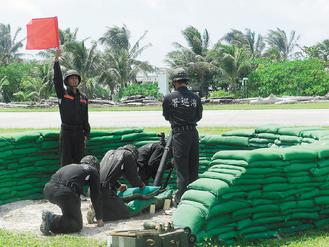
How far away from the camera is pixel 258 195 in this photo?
5211 millimetres

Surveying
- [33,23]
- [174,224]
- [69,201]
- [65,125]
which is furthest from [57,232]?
[33,23]

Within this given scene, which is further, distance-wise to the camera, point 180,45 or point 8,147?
point 180,45

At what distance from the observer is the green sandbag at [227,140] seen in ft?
24.0

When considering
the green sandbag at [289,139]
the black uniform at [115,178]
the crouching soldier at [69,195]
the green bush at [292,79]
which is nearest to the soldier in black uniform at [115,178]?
the black uniform at [115,178]

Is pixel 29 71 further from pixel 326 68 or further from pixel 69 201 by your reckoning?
pixel 69 201

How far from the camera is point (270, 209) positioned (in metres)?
5.26

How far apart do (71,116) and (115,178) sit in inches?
51.3

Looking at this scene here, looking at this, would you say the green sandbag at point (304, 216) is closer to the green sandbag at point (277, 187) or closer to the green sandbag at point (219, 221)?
the green sandbag at point (277, 187)

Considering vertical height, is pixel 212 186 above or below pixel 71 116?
below

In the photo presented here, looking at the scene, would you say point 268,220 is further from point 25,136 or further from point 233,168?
point 25,136

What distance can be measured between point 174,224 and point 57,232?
1460 millimetres

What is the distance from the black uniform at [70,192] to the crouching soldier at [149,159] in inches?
63.5

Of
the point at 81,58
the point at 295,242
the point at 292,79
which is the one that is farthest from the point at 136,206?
the point at 81,58

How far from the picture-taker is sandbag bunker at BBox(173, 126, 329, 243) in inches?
194
